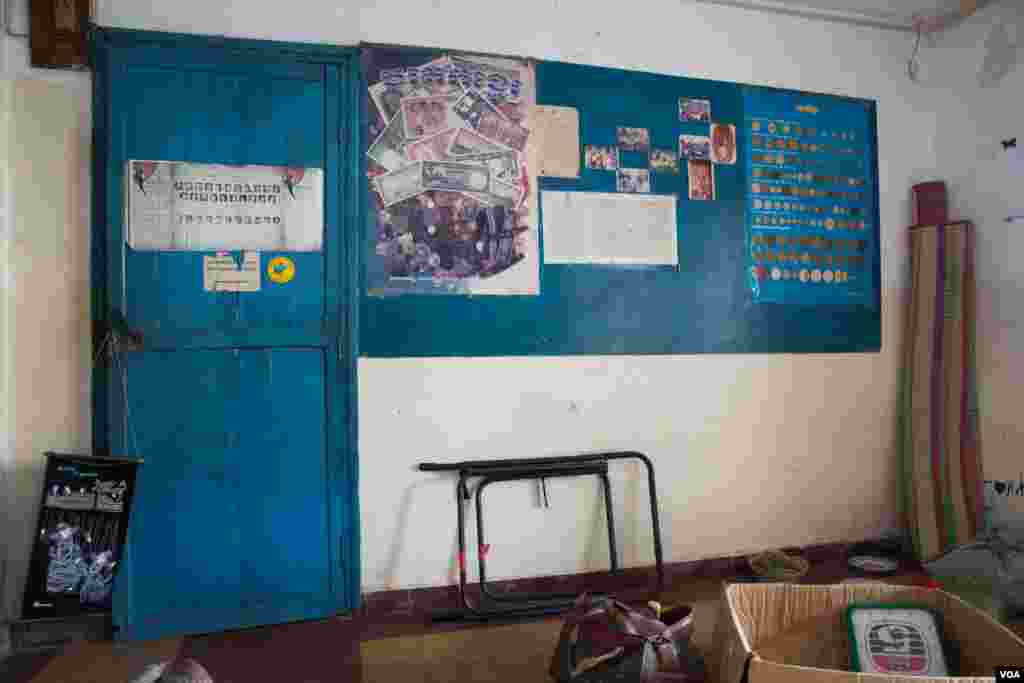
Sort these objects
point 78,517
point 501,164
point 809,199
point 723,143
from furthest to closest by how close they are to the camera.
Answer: point 809,199
point 723,143
point 501,164
point 78,517

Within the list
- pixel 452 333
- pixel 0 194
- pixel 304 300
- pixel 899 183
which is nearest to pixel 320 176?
pixel 304 300

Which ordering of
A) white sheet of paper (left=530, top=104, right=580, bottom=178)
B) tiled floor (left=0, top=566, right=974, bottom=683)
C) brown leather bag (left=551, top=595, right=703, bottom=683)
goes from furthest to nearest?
white sheet of paper (left=530, top=104, right=580, bottom=178), tiled floor (left=0, top=566, right=974, bottom=683), brown leather bag (left=551, top=595, right=703, bottom=683)

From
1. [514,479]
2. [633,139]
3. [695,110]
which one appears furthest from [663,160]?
[514,479]

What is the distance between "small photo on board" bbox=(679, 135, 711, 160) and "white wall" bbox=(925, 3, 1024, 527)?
4.53 feet

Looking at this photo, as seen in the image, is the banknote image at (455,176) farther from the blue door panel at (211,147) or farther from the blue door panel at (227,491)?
the blue door panel at (227,491)

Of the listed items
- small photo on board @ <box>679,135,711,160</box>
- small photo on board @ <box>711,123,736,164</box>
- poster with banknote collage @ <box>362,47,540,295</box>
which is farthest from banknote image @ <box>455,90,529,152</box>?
small photo on board @ <box>711,123,736,164</box>

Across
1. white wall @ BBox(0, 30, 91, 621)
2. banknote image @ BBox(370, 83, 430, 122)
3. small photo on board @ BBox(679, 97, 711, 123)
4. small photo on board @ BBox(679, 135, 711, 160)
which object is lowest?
white wall @ BBox(0, 30, 91, 621)

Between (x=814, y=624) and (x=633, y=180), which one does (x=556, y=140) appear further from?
(x=814, y=624)

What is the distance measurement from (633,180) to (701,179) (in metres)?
0.36

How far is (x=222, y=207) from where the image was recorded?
6.94 ft

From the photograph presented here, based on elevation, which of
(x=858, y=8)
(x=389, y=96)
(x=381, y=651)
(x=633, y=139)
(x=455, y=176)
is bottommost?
(x=381, y=651)

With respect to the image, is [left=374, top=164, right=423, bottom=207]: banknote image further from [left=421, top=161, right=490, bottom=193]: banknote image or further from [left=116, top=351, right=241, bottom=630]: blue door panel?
[left=116, top=351, right=241, bottom=630]: blue door panel

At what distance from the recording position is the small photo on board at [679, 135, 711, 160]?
2.60 meters

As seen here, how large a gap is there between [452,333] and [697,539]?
1.53 m
